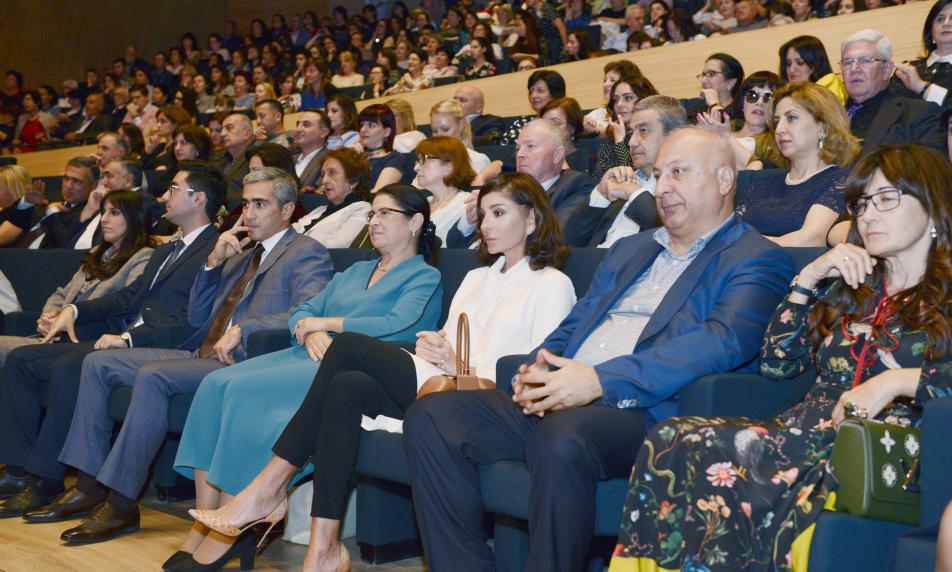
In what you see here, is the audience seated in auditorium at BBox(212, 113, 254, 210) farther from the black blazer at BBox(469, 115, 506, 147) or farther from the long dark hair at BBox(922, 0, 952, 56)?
the long dark hair at BBox(922, 0, 952, 56)

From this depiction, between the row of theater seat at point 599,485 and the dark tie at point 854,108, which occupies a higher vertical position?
the dark tie at point 854,108

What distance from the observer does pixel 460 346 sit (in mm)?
2441

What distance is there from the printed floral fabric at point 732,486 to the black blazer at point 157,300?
7.14 feet

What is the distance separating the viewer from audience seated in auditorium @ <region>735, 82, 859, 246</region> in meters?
2.81

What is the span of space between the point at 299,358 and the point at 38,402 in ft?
3.79

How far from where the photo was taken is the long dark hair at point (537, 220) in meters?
2.67

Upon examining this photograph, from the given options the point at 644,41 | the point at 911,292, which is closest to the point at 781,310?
the point at 911,292

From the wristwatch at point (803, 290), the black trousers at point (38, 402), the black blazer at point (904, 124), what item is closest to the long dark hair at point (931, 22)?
the black blazer at point (904, 124)

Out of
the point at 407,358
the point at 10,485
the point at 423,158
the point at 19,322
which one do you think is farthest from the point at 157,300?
the point at 407,358

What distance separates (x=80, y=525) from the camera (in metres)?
2.99

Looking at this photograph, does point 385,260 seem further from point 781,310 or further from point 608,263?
point 781,310

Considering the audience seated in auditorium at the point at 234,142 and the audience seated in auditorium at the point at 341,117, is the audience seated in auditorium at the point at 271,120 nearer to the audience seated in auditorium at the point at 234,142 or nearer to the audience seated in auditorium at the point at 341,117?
the audience seated in auditorium at the point at 234,142

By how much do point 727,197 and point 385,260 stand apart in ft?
3.79

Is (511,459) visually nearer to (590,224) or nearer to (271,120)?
(590,224)
